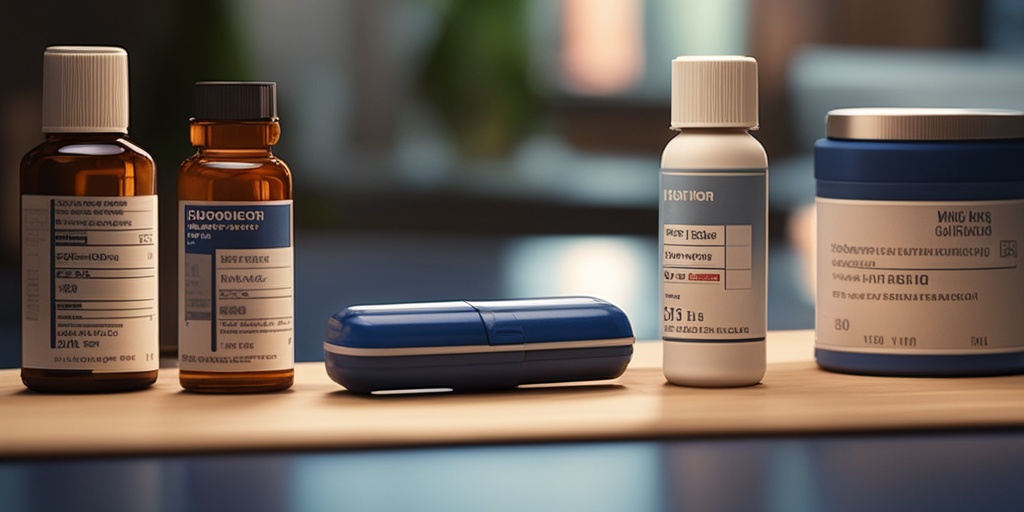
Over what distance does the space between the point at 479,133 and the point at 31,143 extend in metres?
1.15

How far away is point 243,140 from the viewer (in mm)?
698

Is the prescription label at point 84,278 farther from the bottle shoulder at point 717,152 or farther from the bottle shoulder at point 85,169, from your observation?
the bottle shoulder at point 717,152

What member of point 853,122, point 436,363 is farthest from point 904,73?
point 436,363

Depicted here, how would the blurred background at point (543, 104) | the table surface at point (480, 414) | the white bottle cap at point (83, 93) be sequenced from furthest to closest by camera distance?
the blurred background at point (543, 104)
the white bottle cap at point (83, 93)
the table surface at point (480, 414)

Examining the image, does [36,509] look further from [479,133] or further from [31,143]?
[479,133]

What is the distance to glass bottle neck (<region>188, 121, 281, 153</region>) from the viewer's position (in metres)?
0.70

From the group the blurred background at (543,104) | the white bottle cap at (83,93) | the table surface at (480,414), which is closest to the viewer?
the table surface at (480,414)

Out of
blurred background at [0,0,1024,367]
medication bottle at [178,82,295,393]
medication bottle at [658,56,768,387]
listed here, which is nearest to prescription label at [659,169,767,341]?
medication bottle at [658,56,768,387]

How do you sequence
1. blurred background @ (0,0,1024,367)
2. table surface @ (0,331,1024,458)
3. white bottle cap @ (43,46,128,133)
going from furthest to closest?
blurred background @ (0,0,1024,367) < white bottle cap @ (43,46,128,133) < table surface @ (0,331,1024,458)

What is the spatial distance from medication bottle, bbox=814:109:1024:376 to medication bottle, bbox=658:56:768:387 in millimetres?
64

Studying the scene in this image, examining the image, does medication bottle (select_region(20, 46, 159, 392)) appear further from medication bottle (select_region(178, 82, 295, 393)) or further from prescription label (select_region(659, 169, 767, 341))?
prescription label (select_region(659, 169, 767, 341))

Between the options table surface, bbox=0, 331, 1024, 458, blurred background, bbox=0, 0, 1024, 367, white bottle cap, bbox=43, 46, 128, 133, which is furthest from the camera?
blurred background, bbox=0, 0, 1024, 367

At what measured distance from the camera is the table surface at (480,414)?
1.95 feet

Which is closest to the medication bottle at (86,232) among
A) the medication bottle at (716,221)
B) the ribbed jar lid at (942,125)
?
the medication bottle at (716,221)
